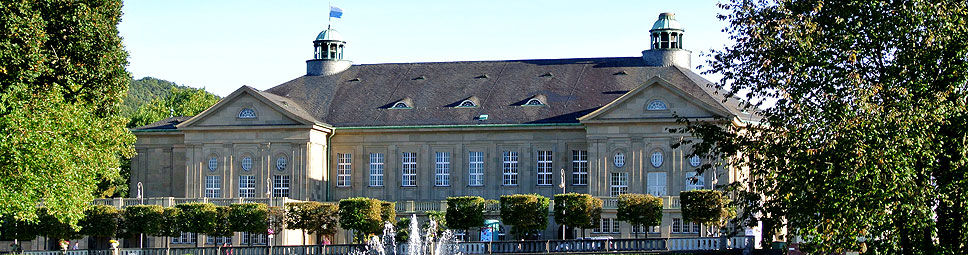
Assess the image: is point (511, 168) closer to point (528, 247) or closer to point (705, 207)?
point (705, 207)

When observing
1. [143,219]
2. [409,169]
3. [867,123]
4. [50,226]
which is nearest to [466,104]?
[409,169]

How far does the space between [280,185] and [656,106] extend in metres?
20.4

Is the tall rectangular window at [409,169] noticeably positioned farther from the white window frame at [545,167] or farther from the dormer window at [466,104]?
the white window frame at [545,167]

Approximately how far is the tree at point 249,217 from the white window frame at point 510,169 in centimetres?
1411

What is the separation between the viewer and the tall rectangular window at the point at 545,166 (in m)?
79.2

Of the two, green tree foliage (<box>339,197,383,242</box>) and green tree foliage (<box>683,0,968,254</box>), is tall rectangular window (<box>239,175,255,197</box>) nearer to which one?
green tree foliage (<box>339,197,383,242</box>)

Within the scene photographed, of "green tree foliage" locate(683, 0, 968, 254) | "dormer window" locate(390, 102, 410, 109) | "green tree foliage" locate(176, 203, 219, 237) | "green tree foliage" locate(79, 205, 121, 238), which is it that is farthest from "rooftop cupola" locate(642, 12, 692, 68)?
"green tree foliage" locate(683, 0, 968, 254)

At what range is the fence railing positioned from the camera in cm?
5869

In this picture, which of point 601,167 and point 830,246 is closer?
point 830,246

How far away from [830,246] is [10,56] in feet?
81.7

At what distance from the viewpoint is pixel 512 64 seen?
85.2 m

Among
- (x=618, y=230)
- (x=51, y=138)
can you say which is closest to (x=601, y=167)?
(x=618, y=230)

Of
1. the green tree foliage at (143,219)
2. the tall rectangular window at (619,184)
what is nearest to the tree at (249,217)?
the green tree foliage at (143,219)

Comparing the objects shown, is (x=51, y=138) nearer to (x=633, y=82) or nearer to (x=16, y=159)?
(x=16, y=159)
